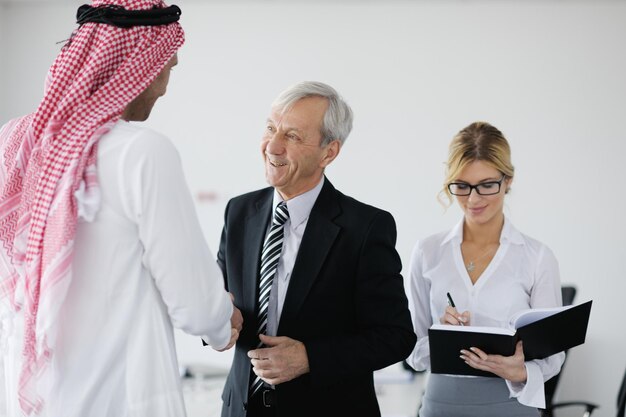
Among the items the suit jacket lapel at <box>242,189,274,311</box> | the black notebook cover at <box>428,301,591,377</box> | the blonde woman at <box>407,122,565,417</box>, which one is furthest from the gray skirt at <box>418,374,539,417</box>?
the suit jacket lapel at <box>242,189,274,311</box>

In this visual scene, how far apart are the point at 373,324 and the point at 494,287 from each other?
657 millimetres

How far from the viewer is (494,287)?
270cm

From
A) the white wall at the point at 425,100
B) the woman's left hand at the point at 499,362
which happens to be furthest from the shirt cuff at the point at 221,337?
the white wall at the point at 425,100

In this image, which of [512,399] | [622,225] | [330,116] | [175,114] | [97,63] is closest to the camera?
[97,63]

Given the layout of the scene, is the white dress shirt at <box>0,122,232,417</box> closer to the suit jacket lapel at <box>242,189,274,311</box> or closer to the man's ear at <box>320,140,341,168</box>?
the suit jacket lapel at <box>242,189,274,311</box>

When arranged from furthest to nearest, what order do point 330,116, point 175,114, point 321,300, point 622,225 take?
1. point 175,114
2. point 622,225
3. point 330,116
4. point 321,300

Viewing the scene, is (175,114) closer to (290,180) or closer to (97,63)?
(290,180)

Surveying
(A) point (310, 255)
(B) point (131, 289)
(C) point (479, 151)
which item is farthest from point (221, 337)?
(C) point (479, 151)

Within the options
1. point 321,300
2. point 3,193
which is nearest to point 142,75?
point 3,193

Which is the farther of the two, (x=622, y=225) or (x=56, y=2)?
(x=56, y=2)

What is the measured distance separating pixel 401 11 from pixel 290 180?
3261mm

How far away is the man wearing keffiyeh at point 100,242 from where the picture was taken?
169cm

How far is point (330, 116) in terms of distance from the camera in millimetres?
2385

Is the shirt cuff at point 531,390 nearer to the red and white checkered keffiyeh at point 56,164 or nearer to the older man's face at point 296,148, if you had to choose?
the older man's face at point 296,148
